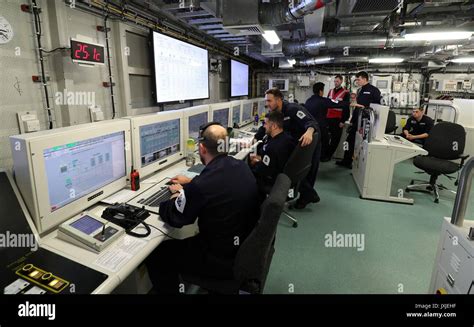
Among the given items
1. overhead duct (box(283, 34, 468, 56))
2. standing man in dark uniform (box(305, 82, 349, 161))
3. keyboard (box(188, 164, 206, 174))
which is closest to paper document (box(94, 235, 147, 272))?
keyboard (box(188, 164, 206, 174))

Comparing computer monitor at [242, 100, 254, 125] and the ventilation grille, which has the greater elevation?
the ventilation grille

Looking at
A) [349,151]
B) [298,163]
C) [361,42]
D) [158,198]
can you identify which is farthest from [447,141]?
[158,198]

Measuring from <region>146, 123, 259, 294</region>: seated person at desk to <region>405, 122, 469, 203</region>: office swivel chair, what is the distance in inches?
129

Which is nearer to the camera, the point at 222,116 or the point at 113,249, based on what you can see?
the point at 113,249

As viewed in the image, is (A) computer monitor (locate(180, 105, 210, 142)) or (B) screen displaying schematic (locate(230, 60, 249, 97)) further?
(B) screen displaying schematic (locate(230, 60, 249, 97))

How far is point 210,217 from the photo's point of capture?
137cm

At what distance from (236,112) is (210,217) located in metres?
2.92

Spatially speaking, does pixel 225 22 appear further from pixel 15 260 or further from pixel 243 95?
pixel 243 95

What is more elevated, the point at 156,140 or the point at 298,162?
the point at 156,140

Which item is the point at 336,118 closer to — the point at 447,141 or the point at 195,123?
the point at 447,141

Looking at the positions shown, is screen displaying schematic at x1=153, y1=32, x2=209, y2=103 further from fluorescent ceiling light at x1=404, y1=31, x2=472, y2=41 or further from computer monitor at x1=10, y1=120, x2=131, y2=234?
fluorescent ceiling light at x1=404, y1=31, x2=472, y2=41

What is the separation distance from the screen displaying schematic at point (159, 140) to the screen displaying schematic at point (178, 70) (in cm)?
89

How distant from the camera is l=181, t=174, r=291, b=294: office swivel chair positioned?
1150 millimetres

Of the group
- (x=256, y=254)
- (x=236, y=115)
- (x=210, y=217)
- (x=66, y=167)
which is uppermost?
(x=236, y=115)
